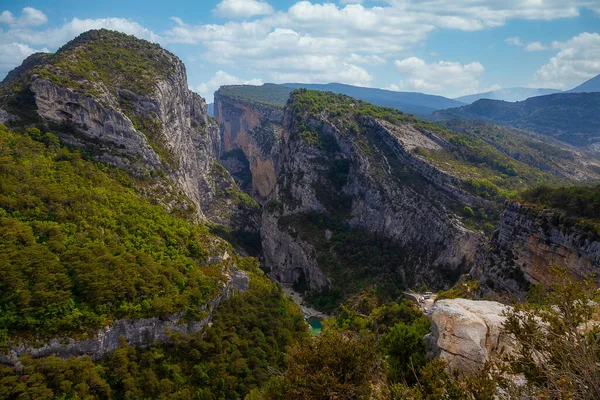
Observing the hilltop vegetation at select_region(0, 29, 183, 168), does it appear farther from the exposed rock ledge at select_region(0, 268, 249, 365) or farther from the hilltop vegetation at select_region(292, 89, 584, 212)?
the hilltop vegetation at select_region(292, 89, 584, 212)

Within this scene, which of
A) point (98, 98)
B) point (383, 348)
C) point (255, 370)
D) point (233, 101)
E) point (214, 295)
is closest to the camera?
point (383, 348)

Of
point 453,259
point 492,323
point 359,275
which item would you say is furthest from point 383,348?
point 359,275

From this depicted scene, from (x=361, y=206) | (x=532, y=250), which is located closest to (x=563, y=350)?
(x=532, y=250)

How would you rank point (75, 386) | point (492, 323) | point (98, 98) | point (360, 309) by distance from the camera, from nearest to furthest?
point (492, 323), point (75, 386), point (98, 98), point (360, 309)

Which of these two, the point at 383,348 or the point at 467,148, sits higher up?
the point at 467,148

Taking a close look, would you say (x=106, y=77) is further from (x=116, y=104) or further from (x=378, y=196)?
(x=378, y=196)

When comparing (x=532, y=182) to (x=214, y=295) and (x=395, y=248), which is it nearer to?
(x=395, y=248)
